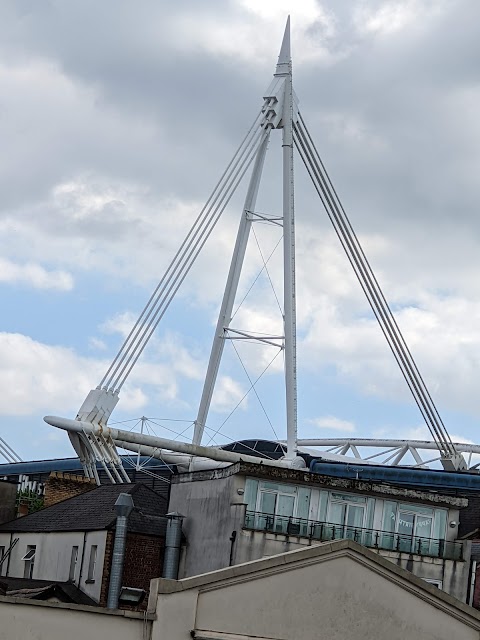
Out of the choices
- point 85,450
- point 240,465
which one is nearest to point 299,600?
point 240,465

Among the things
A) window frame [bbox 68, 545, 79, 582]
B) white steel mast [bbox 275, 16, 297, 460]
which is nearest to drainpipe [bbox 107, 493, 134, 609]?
window frame [bbox 68, 545, 79, 582]

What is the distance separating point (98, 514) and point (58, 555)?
2288 millimetres

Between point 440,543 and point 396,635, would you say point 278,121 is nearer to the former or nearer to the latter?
point 440,543

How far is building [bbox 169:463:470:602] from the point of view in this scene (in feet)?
173

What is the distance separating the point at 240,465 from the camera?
53000 millimetres

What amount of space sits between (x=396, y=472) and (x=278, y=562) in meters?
66.2

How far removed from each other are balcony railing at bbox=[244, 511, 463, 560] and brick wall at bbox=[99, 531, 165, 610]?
16.4 ft

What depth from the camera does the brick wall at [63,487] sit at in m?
71.2

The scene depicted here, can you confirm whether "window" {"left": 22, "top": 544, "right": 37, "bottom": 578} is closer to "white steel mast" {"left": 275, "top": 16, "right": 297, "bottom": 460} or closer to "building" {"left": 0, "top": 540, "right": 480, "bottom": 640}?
"building" {"left": 0, "top": 540, "right": 480, "bottom": 640}

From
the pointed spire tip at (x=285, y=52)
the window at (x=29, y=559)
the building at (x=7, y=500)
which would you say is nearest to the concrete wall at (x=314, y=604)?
the window at (x=29, y=559)

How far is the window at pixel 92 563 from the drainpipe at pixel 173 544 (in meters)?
2.73

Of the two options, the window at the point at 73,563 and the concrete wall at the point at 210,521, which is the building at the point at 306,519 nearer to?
the concrete wall at the point at 210,521

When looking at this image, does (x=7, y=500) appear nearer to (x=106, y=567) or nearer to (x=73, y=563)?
(x=73, y=563)

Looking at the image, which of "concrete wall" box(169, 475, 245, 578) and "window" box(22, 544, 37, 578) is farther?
"window" box(22, 544, 37, 578)
